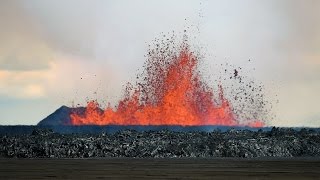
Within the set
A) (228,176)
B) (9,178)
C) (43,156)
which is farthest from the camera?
(43,156)

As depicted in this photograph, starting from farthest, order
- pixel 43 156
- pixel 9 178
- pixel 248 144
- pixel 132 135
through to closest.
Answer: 1. pixel 132 135
2. pixel 248 144
3. pixel 43 156
4. pixel 9 178

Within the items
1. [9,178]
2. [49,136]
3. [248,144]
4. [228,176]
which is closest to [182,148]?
[248,144]

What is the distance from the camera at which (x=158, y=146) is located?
1727 inches

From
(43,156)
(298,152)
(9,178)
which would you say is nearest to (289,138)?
(298,152)

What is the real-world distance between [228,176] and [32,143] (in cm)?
2406

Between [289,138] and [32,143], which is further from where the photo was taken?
[289,138]

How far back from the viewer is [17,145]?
43.8 m

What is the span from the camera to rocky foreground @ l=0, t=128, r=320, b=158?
4269 cm

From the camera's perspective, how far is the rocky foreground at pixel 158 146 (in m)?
42.7

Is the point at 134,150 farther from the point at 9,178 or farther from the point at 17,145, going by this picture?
the point at 9,178

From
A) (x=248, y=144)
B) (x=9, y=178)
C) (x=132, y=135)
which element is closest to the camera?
(x=9, y=178)

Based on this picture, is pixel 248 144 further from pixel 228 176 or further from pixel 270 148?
pixel 228 176

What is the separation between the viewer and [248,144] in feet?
147

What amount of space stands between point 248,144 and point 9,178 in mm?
26278
